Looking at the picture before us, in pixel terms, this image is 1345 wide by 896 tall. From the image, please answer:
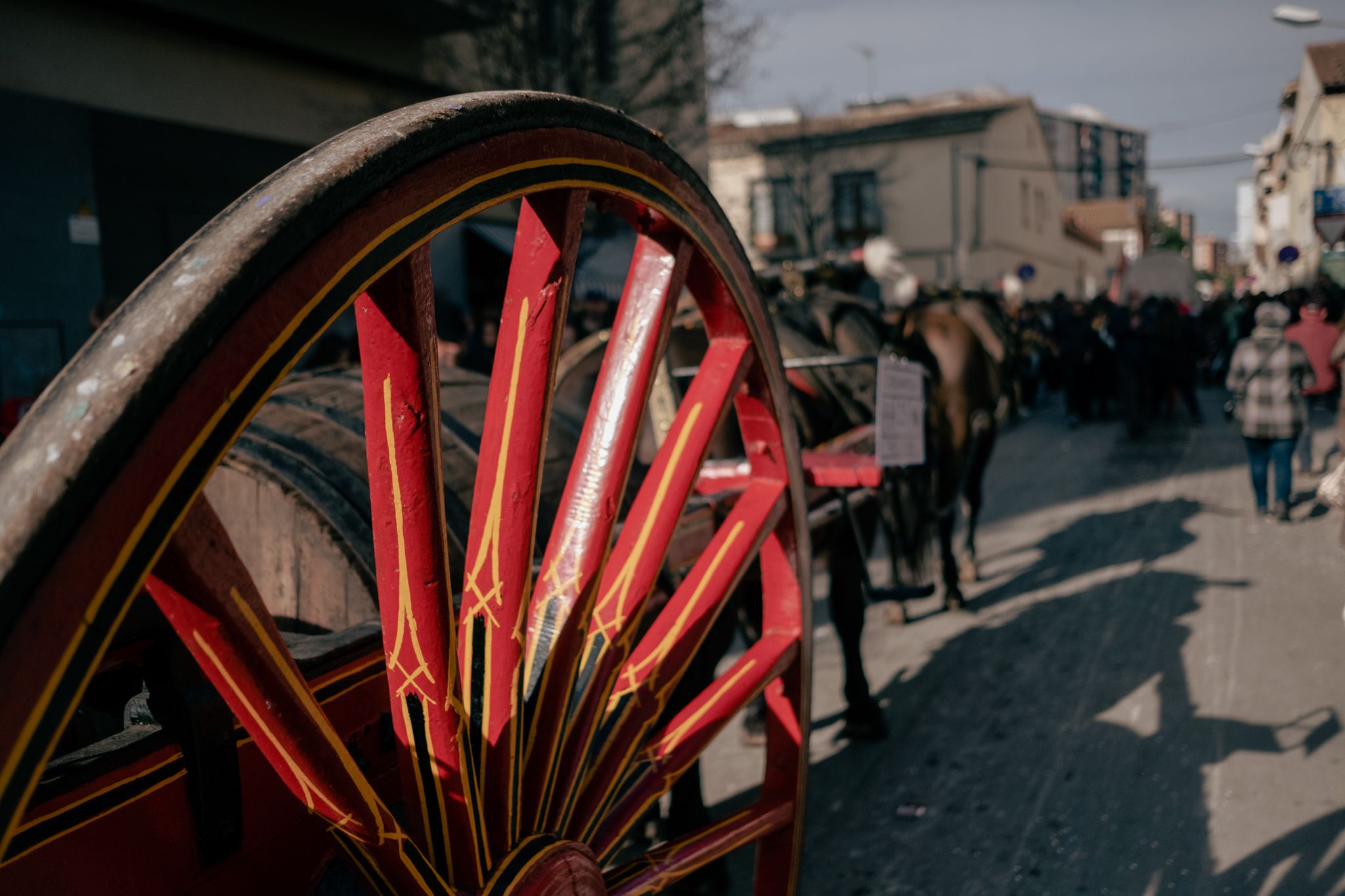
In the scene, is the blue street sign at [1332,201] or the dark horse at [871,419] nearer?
the dark horse at [871,419]

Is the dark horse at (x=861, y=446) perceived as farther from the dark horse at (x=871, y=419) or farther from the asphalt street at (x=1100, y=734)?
the asphalt street at (x=1100, y=734)

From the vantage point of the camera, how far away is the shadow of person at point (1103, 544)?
Answer: 20.8ft

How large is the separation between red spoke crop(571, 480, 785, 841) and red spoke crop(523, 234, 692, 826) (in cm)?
15

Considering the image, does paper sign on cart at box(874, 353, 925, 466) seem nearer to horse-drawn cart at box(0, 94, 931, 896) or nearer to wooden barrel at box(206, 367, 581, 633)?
horse-drawn cart at box(0, 94, 931, 896)

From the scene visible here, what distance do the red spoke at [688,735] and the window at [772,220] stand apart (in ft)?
→ 91.7

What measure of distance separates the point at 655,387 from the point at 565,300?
2.00 metres

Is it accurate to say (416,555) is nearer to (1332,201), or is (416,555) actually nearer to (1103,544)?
(1103,544)

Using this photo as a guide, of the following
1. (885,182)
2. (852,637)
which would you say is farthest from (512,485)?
(885,182)

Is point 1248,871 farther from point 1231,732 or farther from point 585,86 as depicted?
point 585,86

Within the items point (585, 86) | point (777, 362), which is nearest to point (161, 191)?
point (585, 86)

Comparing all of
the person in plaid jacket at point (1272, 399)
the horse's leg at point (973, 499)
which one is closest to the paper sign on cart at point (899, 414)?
the horse's leg at point (973, 499)

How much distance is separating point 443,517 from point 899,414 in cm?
213

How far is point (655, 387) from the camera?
328 cm

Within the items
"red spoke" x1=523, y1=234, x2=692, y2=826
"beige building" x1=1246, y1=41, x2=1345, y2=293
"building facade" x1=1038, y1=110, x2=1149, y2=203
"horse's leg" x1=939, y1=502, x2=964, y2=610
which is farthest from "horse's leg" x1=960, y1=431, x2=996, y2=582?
"building facade" x1=1038, y1=110, x2=1149, y2=203
